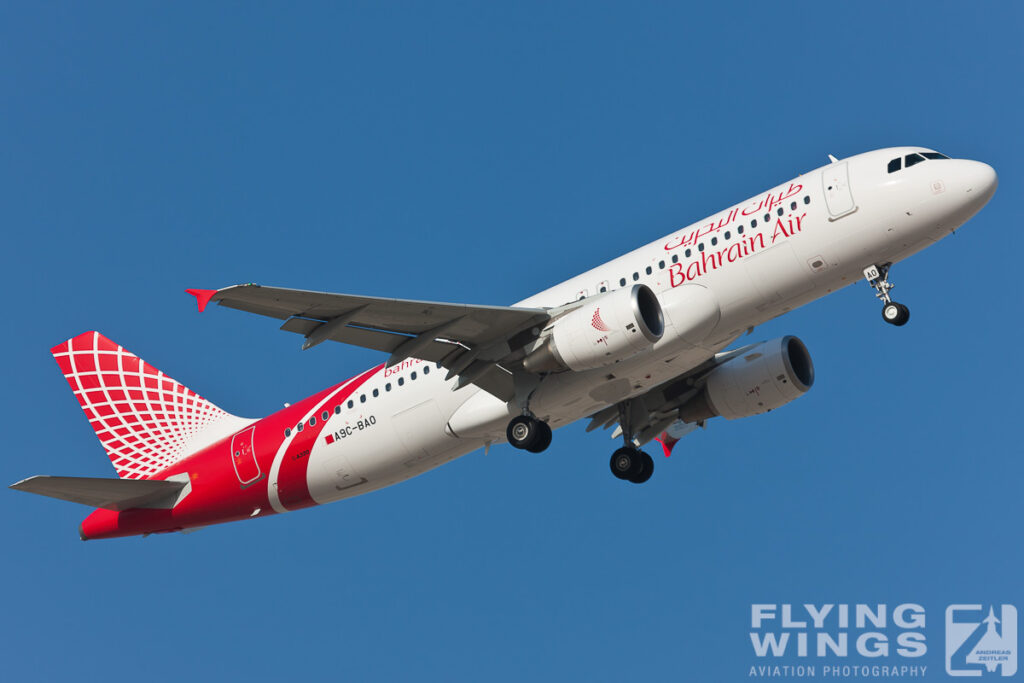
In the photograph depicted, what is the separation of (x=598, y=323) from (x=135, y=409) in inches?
663

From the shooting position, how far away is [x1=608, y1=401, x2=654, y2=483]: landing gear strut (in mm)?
35281

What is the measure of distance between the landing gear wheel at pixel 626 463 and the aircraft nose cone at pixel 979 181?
1163 centimetres

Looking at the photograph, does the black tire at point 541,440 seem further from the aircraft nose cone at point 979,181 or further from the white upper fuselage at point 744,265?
the aircraft nose cone at point 979,181

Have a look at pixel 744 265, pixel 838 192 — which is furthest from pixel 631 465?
pixel 838 192

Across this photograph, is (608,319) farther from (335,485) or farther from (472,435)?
(335,485)

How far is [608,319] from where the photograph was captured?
93.8 feet

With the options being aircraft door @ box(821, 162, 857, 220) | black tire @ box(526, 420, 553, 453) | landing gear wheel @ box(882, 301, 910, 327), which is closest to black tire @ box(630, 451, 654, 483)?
black tire @ box(526, 420, 553, 453)

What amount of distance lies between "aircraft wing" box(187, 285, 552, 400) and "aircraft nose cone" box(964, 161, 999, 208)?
383 inches

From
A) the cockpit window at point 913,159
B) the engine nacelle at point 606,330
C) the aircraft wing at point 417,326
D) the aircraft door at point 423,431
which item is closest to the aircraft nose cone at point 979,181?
the cockpit window at point 913,159

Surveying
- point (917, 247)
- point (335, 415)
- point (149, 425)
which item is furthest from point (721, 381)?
point (149, 425)

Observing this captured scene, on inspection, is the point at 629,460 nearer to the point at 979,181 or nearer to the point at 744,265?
the point at 744,265

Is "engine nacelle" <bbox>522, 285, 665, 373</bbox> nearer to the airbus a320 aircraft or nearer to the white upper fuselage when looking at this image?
the airbus a320 aircraft

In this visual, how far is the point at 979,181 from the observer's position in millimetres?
28094

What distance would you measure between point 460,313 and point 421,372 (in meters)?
3.70
